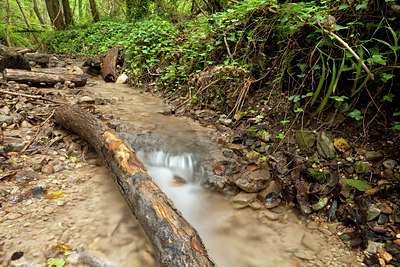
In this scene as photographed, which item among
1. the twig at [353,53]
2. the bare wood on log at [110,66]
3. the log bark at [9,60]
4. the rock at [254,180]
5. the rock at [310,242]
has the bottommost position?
the rock at [310,242]

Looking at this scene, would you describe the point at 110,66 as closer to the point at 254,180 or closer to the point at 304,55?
the point at 304,55

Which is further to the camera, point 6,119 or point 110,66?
point 110,66

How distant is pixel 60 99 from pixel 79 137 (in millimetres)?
1547

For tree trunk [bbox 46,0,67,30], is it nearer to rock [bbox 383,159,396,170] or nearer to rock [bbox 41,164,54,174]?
rock [bbox 41,164,54,174]

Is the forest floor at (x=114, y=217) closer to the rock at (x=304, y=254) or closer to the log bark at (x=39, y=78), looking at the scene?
the rock at (x=304, y=254)

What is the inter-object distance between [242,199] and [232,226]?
0.34m

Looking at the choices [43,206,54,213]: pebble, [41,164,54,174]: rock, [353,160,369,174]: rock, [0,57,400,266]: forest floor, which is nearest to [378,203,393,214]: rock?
[0,57,400,266]: forest floor

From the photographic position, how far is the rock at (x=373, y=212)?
2.00 m

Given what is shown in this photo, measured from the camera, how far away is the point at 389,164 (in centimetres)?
213

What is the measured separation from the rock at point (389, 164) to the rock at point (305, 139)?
0.61m

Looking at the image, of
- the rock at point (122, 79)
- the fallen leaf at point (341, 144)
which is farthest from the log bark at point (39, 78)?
the fallen leaf at point (341, 144)

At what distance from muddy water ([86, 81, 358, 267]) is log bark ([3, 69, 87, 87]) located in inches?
110

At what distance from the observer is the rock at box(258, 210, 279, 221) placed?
2.34 meters

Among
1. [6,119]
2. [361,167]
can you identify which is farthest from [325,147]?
[6,119]
